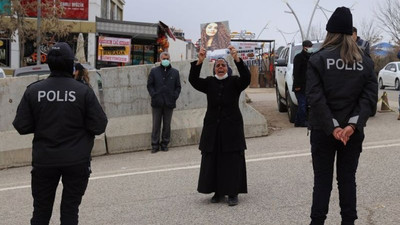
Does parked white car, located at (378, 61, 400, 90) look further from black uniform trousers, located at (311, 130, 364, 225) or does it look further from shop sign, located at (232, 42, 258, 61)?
black uniform trousers, located at (311, 130, 364, 225)

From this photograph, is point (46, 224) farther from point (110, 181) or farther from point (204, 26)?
point (204, 26)

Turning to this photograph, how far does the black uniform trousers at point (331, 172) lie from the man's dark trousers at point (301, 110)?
22.2 feet

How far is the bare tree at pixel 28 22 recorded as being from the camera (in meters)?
22.1

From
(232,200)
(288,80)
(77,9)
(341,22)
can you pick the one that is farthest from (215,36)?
(341,22)

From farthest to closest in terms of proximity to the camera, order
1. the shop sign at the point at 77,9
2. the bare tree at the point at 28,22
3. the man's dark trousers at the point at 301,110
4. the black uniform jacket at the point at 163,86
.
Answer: the shop sign at the point at 77,9, the bare tree at the point at 28,22, the man's dark trousers at the point at 301,110, the black uniform jacket at the point at 163,86

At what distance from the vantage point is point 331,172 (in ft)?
13.9

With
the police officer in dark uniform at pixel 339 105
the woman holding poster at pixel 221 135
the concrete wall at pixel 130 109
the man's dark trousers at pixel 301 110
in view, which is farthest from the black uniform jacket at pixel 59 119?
the man's dark trousers at pixel 301 110

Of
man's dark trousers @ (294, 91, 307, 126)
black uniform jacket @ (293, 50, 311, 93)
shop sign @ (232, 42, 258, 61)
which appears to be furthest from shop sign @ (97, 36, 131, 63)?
shop sign @ (232, 42, 258, 61)

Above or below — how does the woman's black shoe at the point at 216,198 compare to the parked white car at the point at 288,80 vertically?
below

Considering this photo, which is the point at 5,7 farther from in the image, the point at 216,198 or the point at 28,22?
the point at 216,198

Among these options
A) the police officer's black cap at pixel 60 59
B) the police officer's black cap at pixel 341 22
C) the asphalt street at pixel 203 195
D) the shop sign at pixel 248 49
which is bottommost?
the asphalt street at pixel 203 195

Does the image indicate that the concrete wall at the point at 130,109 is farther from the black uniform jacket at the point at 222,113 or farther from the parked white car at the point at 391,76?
the parked white car at the point at 391,76

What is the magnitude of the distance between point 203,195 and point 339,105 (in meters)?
2.82

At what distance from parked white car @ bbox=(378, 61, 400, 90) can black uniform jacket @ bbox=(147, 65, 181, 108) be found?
20.9m
